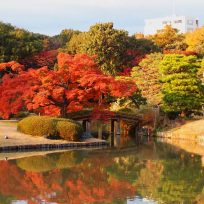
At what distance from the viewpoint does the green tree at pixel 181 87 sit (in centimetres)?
3434

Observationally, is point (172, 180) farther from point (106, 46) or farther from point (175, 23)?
point (175, 23)

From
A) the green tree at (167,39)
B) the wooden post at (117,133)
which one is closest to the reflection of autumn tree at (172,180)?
the wooden post at (117,133)

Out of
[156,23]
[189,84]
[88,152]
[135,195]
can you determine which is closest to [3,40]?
[189,84]

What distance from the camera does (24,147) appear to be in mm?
25312

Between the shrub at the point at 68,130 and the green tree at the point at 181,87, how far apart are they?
932 cm

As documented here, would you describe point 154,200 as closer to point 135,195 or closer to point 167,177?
point 135,195

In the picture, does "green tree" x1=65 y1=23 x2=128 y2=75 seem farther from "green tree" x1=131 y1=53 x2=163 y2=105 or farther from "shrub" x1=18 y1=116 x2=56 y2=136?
"shrub" x1=18 y1=116 x2=56 y2=136

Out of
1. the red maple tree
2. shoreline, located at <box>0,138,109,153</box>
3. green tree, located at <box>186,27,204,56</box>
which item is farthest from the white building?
shoreline, located at <box>0,138,109,153</box>

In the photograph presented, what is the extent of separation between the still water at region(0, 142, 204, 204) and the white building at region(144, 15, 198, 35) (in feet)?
330

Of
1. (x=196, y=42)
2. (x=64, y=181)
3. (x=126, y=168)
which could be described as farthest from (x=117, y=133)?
(x=196, y=42)

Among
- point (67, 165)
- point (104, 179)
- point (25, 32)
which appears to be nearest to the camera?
point (104, 179)

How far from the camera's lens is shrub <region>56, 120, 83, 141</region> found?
88.4ft

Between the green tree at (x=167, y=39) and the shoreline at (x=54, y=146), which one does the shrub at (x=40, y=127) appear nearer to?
the shoreline at (x=54, y=146)

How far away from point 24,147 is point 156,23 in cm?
10987
